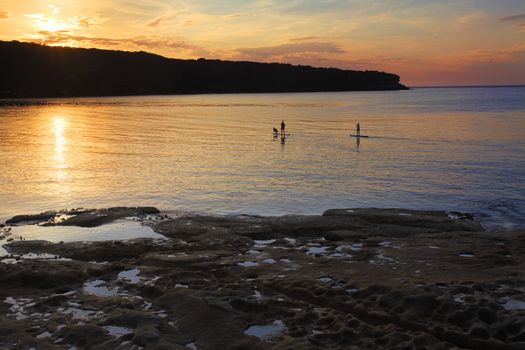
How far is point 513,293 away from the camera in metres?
12.8

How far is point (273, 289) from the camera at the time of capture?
14133 mm

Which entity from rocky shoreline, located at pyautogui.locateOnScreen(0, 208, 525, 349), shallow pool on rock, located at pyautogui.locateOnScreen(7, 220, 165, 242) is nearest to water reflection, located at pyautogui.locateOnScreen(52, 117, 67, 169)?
shallow pool on rock, located at pyautogui.locateOnScreen(7, 220, 165, 242)

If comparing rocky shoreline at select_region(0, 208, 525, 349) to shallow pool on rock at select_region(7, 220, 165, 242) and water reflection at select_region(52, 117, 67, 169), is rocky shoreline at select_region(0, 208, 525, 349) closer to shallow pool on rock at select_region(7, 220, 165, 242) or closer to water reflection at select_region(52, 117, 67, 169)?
shallow pool on rock at select_region(7, 220, 165, 242)

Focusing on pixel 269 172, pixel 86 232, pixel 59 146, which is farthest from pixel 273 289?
pixel 59 146

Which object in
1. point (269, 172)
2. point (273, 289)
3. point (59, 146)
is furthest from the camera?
point (59, 146)

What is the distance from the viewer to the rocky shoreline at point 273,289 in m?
11.1

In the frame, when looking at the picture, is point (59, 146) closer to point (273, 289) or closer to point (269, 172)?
point (269, 172)

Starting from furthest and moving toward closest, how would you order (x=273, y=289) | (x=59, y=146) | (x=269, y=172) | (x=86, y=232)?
(x=59, y=146) < (x=269, y=172) < (x=86, y=232) < (x=273, y=289)

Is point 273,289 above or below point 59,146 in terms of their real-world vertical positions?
above

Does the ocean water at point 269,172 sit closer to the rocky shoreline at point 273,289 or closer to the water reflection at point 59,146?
the water reflection at point 59,146

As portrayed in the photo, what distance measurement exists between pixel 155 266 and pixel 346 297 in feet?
22.5

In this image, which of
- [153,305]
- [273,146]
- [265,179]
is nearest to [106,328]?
[153,305]

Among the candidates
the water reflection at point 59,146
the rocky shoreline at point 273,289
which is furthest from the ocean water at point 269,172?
the rocky shoreline at point 273,289

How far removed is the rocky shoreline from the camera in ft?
36.4
